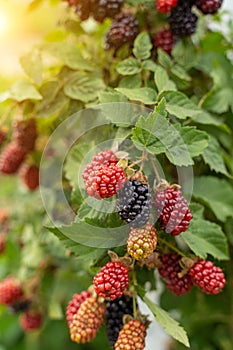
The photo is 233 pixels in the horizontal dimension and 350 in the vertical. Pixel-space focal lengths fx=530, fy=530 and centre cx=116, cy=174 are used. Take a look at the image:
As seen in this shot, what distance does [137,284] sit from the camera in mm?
683

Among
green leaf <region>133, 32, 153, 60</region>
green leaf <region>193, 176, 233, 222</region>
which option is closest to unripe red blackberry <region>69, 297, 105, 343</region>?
green leaf <region>193, 176, 233, 222</region>

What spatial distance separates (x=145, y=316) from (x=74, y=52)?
0.45 meters

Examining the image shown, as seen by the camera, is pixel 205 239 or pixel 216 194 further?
pixel 216 194

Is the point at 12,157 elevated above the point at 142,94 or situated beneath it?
situated beneath

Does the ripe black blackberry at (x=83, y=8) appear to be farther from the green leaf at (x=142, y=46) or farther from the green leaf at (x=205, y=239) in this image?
the green leaf at (x=205, y=239)

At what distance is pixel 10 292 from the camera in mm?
1081

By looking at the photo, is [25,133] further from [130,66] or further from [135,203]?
[135,203]

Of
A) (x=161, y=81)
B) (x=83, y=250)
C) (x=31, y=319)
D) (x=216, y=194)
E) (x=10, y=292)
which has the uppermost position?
(x=161, y=81)

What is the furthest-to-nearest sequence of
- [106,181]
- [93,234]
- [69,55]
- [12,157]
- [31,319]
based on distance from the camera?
[31,319] → [12,157] → [69,55] → [93,234] → [106,181]

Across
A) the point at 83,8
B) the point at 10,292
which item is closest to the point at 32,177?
the point at 10,292

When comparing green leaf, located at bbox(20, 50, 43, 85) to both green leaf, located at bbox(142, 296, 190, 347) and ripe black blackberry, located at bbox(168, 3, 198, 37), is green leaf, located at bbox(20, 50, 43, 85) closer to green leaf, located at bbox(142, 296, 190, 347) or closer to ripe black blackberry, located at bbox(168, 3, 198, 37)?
ripe black blackberry, located at bbox(168, 3, 198, 37)

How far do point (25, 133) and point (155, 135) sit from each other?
401 mm

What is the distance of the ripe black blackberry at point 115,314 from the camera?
693 millimetres

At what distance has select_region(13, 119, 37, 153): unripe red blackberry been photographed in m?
0.94
